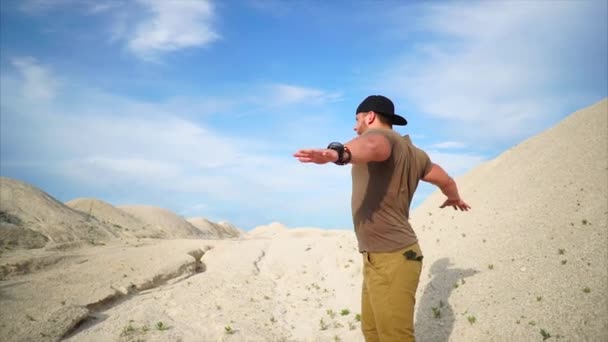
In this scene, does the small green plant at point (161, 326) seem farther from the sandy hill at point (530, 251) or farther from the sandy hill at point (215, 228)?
the sandy hill at point (215, 228)

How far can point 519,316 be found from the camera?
7.58m

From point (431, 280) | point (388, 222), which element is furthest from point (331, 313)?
point (388, 222)

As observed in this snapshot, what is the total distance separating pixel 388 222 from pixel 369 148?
1.06m

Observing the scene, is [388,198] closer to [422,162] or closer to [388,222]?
[388,222]

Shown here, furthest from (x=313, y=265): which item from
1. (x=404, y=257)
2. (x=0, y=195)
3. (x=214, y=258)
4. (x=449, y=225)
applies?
(x=0, y=195)

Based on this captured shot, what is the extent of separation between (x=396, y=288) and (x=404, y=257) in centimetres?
33

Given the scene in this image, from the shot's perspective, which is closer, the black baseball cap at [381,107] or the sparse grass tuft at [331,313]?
the black baseball cap at [381,107]

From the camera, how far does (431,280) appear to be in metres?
10.2

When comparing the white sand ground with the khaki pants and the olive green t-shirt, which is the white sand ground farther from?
the olive green t-shirt

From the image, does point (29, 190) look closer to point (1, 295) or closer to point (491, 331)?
point (1, 295)

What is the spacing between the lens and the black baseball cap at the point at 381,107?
455 centimetres

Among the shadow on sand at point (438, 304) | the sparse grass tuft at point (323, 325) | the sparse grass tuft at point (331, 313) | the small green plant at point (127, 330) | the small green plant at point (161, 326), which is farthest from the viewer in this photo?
the sparse grass tuft at point (331, 313)

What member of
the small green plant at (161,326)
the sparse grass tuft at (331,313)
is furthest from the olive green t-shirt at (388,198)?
the sparse grass tuft at (331,313)

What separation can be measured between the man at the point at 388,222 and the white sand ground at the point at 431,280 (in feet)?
13.4
